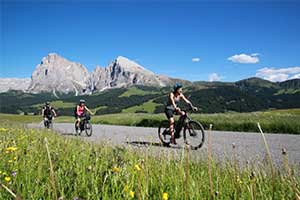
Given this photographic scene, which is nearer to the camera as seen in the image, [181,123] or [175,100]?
[175,100]

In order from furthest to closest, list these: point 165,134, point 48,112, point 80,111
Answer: point 48,112, point 80,111, point 165,134

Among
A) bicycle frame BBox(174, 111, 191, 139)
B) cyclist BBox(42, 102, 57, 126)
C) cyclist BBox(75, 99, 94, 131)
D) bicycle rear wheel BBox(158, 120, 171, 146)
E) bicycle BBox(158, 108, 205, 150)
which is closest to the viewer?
bicycle BBox(158, 108, 205, 150)

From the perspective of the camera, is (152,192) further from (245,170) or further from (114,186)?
(245,170)

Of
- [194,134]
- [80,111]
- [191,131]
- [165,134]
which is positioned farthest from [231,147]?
[80,111]

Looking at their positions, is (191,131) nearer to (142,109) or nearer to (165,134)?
(165,134)

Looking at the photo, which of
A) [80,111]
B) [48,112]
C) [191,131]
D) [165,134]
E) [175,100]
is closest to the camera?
[191,131]

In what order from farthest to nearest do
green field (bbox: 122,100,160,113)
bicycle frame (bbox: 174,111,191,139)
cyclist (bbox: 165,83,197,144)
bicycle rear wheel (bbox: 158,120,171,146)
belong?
green field (bbox: 122,100,160,113) → bicycle rear wheel (bbox: 158,120,171,146) → bicycle frame (bbox: 174,111,191,139) → cyclist (bbox: 165,83,197,144)

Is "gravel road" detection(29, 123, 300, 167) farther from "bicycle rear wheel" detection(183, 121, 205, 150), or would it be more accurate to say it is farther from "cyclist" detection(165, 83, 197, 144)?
"cyclist" detection(165, 83, 197, 144)

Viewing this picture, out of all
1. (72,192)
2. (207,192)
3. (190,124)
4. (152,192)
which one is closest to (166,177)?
(152,192)

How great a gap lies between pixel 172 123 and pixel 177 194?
1081cm

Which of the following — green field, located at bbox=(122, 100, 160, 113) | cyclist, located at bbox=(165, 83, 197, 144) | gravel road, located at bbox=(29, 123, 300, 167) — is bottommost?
gravel road, located at bbox=(29, 123, 300, 167)

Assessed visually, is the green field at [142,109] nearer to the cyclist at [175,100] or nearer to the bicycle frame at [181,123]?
the bicycle frame at [181,123]

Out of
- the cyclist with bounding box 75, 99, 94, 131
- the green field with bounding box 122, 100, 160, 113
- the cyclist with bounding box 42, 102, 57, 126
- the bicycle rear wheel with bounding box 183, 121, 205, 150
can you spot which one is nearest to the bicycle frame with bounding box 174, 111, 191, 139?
the bicycle rear wheel with bounding box 183, 121, 205, 150

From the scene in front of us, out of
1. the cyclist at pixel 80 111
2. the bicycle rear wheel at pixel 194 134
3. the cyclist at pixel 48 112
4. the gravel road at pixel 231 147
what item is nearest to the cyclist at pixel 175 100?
the bicycle rear wheel at pixel 194 134
